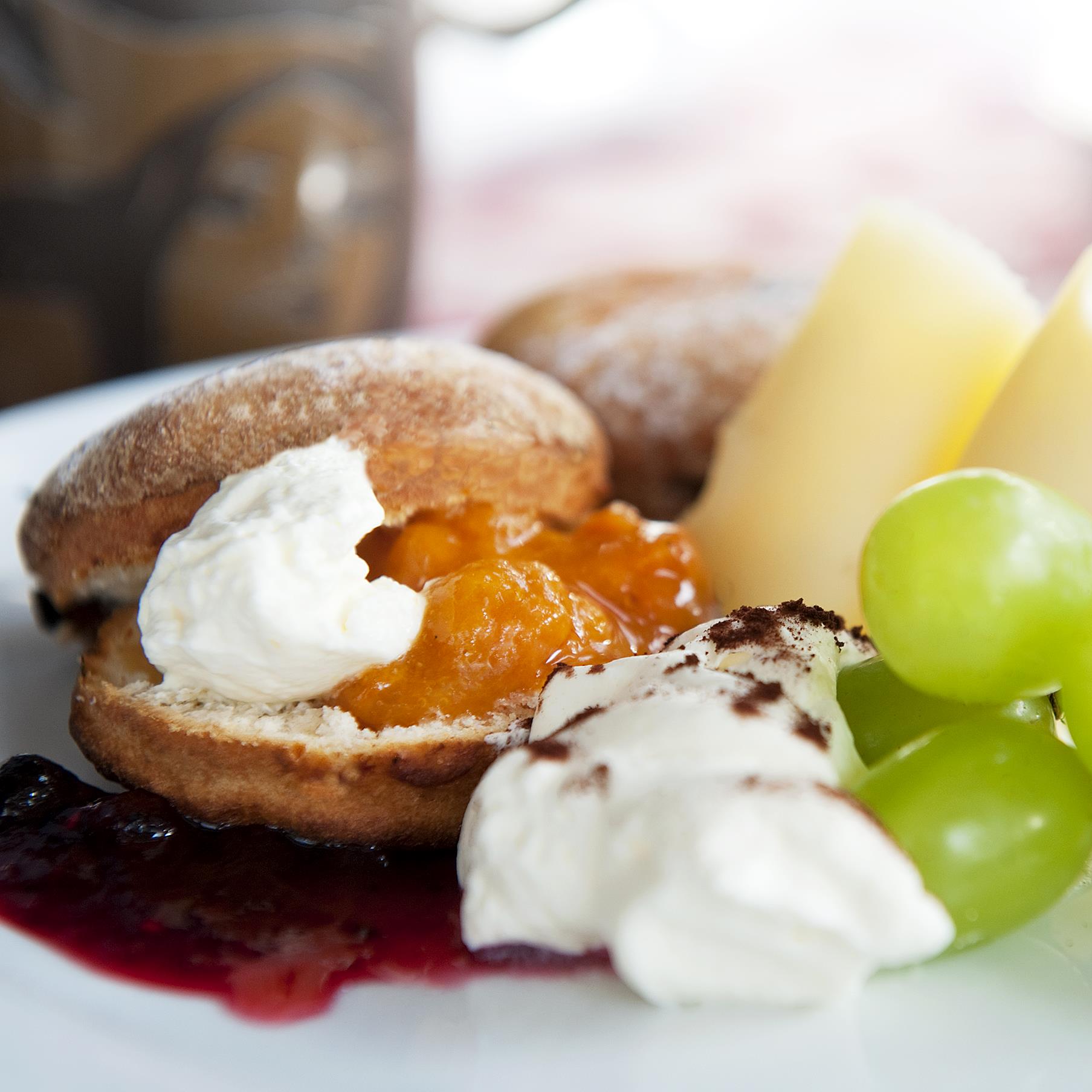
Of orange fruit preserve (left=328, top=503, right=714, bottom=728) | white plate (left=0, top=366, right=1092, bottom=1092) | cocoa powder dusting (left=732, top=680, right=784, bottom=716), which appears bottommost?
white plate (left=0, top=366, right=1092, bottom=1092)

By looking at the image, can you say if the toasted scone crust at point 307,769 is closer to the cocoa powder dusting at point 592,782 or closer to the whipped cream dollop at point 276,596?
the whipped cream dollop at point 276,596

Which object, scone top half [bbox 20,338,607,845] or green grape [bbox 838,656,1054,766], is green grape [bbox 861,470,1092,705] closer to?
green grape [bbox 838,656,1054,766]

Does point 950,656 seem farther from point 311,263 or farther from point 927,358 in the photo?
point 311,263

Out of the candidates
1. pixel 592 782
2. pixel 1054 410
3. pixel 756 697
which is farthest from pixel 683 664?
pixel 1054 410

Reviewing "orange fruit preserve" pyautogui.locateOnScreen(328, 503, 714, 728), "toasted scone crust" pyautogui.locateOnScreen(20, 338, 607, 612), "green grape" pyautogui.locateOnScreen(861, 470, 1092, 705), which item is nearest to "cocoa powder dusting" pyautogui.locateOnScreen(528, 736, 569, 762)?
"orange fruit preserve" pyautogui.locateOnScreen(328, 503, 714, 728)

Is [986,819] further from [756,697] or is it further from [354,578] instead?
[354,578]

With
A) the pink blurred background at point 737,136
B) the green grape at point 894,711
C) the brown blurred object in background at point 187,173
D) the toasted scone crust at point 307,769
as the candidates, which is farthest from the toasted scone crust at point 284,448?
the pink blurred background at point 737,136

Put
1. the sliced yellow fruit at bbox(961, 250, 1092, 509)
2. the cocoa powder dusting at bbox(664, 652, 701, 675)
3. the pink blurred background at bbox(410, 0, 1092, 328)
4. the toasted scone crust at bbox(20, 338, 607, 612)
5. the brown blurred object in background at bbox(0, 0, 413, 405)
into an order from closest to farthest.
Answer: the cocoa powder dusting at bbox(664, 652, 701, 675) → the toasted scone crust at bbox(20, 338, 607, 612) → the sliced yellow fruit at bbox(961, 250, 1092, 509) → the brown blurred object in background at bbox(0, 0, 413, 405) → the pink blurred background at bbox(410, 0, 1092, 328)
